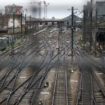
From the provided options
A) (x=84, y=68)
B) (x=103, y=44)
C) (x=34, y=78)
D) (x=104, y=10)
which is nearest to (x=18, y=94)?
(x=34, y=78)

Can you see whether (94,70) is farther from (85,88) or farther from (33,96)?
(33,96)

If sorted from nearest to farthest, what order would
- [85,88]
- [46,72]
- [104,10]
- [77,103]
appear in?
[77,103] → [85,88] → [46,72] → [104,10]

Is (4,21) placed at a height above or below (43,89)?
above

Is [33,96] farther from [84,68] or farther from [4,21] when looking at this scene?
[4,21]

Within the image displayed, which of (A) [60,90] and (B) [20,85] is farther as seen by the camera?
(B) [20,85]

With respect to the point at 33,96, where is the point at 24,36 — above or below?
above

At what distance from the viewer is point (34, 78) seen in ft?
23.4

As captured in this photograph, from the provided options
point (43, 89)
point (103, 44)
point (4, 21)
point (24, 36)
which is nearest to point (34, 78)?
point (43, 89)

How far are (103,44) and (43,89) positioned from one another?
764 centimetres

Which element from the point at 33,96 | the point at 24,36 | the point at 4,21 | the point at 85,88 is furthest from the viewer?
the point at 4,21

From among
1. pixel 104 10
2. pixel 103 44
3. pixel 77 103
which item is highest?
pixel 104 10

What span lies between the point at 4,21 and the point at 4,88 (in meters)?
18.5

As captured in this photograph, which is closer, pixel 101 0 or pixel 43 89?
pixel 43 89

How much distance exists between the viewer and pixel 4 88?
20.0ft
